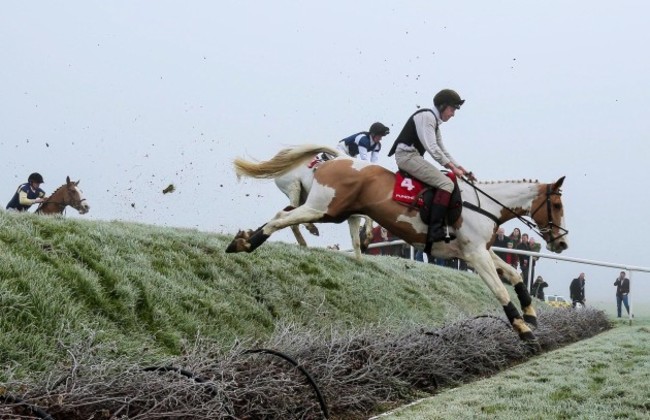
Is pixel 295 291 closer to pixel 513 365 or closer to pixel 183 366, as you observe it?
pixel 513 365

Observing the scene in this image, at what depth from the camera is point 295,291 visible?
8.10m

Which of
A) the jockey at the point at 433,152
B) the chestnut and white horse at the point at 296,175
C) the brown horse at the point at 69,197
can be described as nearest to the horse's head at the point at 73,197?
the brown horse at the point at 69,197

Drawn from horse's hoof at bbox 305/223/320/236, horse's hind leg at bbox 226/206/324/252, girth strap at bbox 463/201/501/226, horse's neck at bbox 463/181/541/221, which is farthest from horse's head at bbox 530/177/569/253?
horse's hoof at bbox 305/223/320/236

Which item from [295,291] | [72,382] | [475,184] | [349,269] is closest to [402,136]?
[475,184]

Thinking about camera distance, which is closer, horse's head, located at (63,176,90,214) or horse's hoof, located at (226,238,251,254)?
horse's hoof, located at (226,238,251,254)

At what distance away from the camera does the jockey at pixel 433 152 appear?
7.63 meters

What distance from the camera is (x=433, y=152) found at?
771 centimetres

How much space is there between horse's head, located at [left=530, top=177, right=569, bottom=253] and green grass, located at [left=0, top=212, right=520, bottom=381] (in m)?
2.04

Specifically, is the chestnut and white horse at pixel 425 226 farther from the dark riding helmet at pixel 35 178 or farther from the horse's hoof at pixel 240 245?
the dark riding helmet at pixel 35 178

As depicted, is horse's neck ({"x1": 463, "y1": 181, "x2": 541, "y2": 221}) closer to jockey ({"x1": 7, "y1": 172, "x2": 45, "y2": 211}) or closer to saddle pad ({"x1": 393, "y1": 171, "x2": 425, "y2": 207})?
saddle pad ({"x1": 393, "y1": 171, "x2": 425, "y2": 207})

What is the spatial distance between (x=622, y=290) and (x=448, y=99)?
9590mm

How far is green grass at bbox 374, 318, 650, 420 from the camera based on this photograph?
4875mm

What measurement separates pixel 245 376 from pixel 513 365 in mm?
4919

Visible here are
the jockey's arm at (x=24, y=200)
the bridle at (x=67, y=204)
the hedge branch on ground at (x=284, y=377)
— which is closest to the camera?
the hedge branch on ground at (x=284, y=377)
